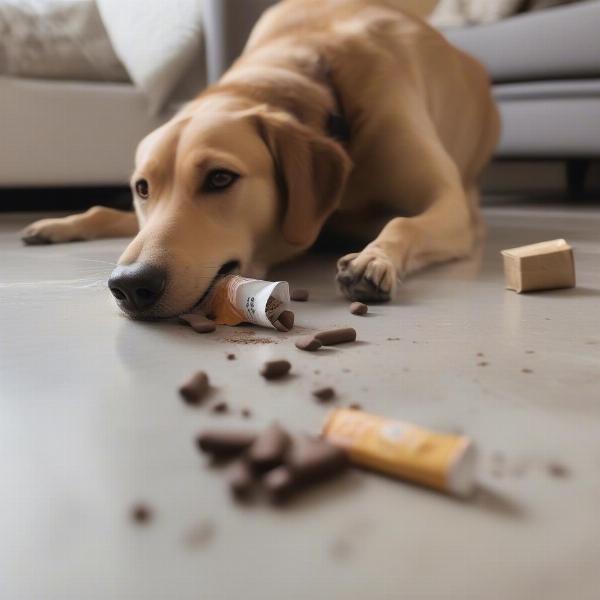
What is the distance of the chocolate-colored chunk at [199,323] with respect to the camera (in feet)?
3.96

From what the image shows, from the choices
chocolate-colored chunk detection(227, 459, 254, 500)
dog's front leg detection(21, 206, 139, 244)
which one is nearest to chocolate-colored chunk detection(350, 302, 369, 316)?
chocolate-colored chunk detection(227, 459, 254, 500)

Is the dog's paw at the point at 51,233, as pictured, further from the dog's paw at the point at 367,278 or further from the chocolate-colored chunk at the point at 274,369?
the chocolate-colored chunk at the point at 274,369

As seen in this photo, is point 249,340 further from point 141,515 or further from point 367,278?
point 141,515

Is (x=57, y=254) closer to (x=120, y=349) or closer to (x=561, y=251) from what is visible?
(x=120, y=349)

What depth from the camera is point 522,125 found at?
3244 mm

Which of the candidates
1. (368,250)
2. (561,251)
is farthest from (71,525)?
(561,251)

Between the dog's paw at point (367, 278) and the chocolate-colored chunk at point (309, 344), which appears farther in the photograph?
the dog's paw at point (367, 278)

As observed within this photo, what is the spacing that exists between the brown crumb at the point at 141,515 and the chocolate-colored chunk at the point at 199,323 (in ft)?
1.97

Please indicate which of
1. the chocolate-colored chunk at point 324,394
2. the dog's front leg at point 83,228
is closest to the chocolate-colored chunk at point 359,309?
the chocolate-colored chunk at point 324,394

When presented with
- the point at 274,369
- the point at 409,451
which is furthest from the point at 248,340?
the point at 409,451

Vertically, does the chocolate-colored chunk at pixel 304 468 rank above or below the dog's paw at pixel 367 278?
above

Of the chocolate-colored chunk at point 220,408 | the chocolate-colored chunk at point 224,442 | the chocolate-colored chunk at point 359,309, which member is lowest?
the chocolate-colored chunk at point 359,309

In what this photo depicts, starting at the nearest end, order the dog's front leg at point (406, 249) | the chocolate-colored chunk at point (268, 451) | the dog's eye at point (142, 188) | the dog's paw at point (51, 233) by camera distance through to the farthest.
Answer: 1. the chocolate-colored chunk at point (268, 451)
2. the dog's front leg at point (406, 249)
3. the dog's eye at point (142, 188)
4. the dog's paw at point (51, 233)

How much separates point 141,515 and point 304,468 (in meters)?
0.15
